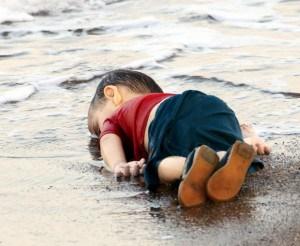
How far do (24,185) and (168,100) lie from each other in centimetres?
78

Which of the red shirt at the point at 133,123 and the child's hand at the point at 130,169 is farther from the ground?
the red shirt at the point at 133,123

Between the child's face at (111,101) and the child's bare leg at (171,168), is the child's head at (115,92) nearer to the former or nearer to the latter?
the child's face at (111,101)

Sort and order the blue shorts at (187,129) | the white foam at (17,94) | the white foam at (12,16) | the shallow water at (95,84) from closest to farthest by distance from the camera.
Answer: the shallow water at (95,84)
the blue shorts at (187,129)
the white foam at (17,94)
the white foam at (12,16)

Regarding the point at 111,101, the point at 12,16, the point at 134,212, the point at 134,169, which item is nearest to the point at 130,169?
the point at 134,169

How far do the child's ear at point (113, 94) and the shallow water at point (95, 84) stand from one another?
29 cm

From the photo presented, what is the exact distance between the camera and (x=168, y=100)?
4195mm

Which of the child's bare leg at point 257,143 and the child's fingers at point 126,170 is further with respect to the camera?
the child's bare leg at point 257,143

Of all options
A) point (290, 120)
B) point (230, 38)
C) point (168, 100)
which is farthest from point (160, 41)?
point (168, 100)

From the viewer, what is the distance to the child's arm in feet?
13.5

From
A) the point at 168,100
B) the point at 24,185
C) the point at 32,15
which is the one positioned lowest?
the point at 32,15

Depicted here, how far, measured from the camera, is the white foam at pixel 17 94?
616 cm

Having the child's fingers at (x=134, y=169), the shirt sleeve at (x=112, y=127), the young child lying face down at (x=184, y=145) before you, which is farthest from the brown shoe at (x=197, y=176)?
the shirt sleeve at (x=112, y=127)

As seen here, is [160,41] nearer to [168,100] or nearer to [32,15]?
[32,15]

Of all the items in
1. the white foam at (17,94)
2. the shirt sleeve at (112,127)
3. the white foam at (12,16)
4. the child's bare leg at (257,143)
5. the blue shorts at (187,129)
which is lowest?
the white foam at (12,16)
